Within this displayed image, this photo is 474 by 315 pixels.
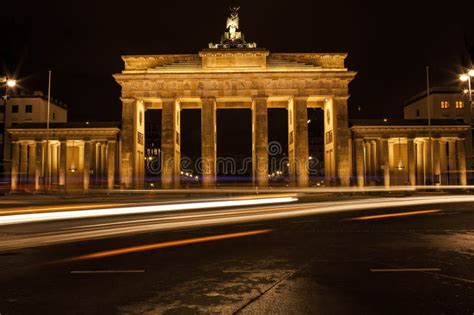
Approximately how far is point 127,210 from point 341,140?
37243 millimetres

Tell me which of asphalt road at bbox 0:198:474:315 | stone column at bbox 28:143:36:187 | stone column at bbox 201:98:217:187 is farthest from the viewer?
stone column at bbox 28:143:36:187

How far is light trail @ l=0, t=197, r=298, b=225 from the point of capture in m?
14.4

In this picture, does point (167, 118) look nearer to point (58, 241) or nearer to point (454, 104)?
point (58, 241)

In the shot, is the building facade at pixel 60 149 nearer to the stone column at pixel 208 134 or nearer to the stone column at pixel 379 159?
the stone column at pixel 208 134

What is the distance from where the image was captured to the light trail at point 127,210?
14.4 meters

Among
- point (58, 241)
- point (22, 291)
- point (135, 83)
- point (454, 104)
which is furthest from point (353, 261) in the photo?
point (454, 104)

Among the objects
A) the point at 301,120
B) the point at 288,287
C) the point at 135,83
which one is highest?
the point at 135,83

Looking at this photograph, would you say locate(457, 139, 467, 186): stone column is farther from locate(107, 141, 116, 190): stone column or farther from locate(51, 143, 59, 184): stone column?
locate(51, 143, 59, 184): stone column

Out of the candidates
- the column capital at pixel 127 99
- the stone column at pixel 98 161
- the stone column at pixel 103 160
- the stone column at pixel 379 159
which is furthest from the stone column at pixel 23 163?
the stone column at pixel 379 159

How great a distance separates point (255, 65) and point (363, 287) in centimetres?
4523

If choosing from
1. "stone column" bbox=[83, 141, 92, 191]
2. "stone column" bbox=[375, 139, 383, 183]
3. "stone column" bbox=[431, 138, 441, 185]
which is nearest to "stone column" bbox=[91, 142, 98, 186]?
"stone column" bbox=[83, 141, 92, 191]

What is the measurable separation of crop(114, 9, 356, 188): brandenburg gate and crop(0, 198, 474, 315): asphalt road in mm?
36234

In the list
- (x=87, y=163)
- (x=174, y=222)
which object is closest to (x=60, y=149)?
(x=87, y=163)

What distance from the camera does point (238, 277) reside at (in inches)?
297
